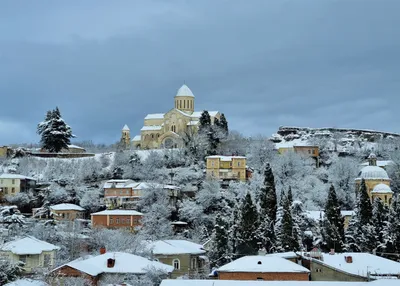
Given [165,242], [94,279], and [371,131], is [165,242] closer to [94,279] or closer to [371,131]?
[94,279]

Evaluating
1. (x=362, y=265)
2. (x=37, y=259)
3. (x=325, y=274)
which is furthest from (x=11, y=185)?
(x=362, y=265)

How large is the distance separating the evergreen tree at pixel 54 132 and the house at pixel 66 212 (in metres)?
17.5

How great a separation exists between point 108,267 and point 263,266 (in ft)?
26.6

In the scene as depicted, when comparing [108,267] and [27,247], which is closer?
[108,267]

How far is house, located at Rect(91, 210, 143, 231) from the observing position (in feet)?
213

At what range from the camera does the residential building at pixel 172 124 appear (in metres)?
93.5

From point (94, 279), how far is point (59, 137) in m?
51.2

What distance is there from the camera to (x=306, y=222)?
58.3 m

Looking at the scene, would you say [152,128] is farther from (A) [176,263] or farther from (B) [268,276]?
(B) [268,276]

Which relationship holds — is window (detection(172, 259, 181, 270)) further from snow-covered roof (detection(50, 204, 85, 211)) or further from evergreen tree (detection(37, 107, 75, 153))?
evergreen tree (detection(37, 107, 75, 153))

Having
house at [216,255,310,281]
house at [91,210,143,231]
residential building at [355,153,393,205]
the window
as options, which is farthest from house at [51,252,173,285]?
residential building at [355,153,393,205]

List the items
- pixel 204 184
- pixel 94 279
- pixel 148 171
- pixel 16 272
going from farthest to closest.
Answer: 1. pixel 148 171
2. pixel 204 184
3. pixel 94 279
4. pixel 16 272

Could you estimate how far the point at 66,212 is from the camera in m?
69.6

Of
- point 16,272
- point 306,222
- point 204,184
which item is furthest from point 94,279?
point 204,184
